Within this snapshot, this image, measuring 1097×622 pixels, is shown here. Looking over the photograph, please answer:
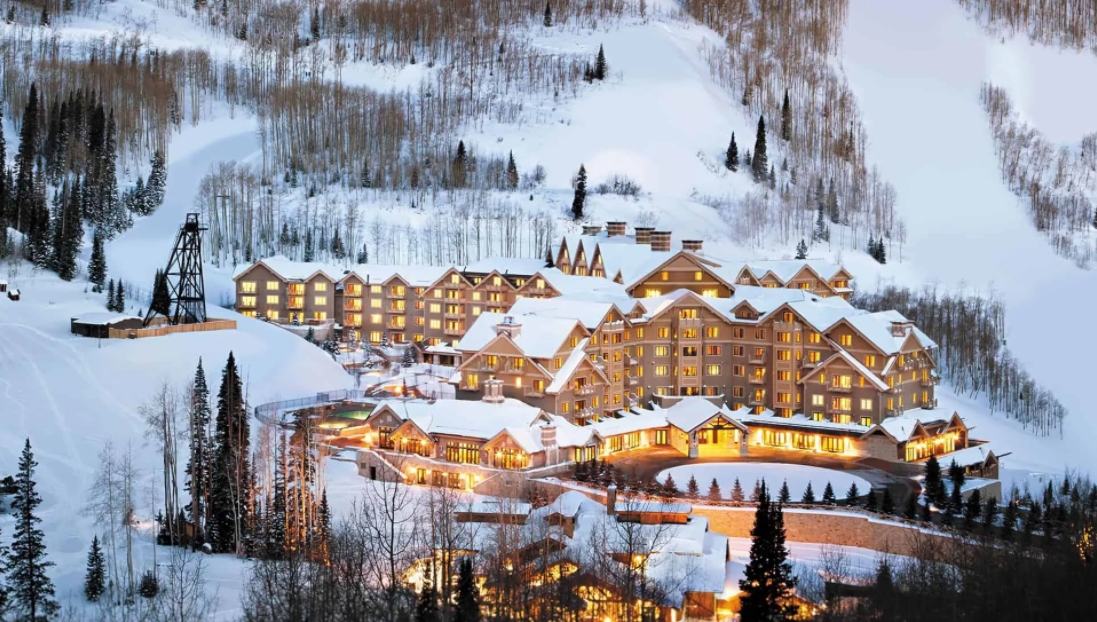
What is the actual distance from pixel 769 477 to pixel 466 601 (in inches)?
795

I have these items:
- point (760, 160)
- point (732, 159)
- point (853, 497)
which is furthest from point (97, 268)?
point (760, 160)

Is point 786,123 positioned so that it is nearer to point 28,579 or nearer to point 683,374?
point 683,374

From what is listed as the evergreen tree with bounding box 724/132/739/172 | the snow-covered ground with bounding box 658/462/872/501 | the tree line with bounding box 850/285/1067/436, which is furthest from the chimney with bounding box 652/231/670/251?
the evergreen tree with bounding box 724/132/739/172

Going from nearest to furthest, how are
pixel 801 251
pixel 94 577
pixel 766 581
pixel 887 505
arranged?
pixel 766 581, pixel 94 577, pixel 887 505, pixel 801 251

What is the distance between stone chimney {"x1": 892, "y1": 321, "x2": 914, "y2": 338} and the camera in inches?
1973

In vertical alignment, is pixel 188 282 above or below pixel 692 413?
above

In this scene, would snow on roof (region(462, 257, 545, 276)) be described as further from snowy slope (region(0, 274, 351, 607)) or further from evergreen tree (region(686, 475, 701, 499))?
evergreen tree (region(686, 475, 701, 499))

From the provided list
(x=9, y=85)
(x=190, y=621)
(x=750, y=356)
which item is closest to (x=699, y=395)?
(x=750, y=356)

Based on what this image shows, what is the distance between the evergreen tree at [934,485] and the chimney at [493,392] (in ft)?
49.6

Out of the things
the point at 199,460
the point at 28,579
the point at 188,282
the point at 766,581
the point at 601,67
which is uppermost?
the point at 601,67

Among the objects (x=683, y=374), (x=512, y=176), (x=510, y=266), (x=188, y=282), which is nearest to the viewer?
(x=683, y=374)

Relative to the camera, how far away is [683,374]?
54.0 metres

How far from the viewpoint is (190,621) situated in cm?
2811

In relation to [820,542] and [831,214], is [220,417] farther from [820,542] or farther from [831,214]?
[831,214]
